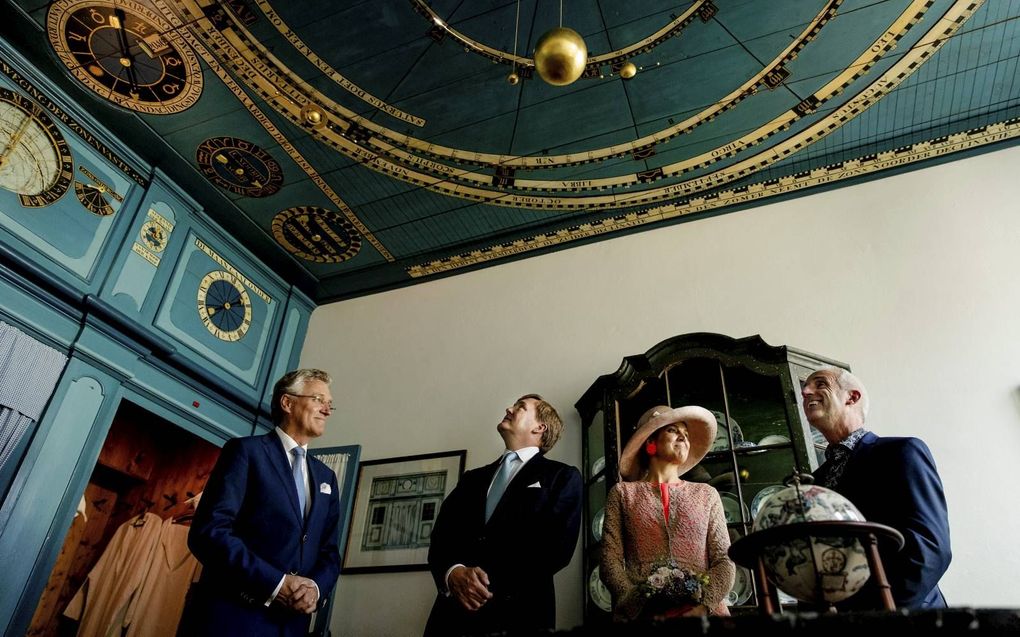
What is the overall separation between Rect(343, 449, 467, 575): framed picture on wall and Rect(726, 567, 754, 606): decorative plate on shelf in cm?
177

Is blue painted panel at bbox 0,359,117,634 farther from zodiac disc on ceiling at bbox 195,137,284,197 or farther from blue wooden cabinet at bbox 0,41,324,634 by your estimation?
zodiac disc on ceiling at bbox 195,137,284,197

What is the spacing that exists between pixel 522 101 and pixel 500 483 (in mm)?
2254

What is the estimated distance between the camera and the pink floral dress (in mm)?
2121

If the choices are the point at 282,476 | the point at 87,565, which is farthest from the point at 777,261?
the point at 87,565

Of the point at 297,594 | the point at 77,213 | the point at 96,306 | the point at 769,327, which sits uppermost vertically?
the point at 77,213

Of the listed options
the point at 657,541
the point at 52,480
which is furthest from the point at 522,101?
the point at 52,480

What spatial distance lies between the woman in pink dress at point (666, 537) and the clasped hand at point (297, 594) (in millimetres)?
1001

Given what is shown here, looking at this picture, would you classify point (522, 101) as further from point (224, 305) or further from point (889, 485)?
point (889, 485)

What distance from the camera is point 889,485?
176cm

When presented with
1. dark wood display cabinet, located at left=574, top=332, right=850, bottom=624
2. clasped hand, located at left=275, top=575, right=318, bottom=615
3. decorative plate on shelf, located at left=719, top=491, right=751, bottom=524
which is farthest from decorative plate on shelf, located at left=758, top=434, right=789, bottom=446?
clasped hand, located at left=275, top=575, right=318, bottom=615

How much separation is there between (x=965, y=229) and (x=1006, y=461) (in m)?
1.37

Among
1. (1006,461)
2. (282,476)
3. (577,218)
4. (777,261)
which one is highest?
(577,218)

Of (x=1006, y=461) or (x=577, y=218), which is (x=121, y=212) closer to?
(x=577, y=218)

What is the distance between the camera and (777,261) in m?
4.08
